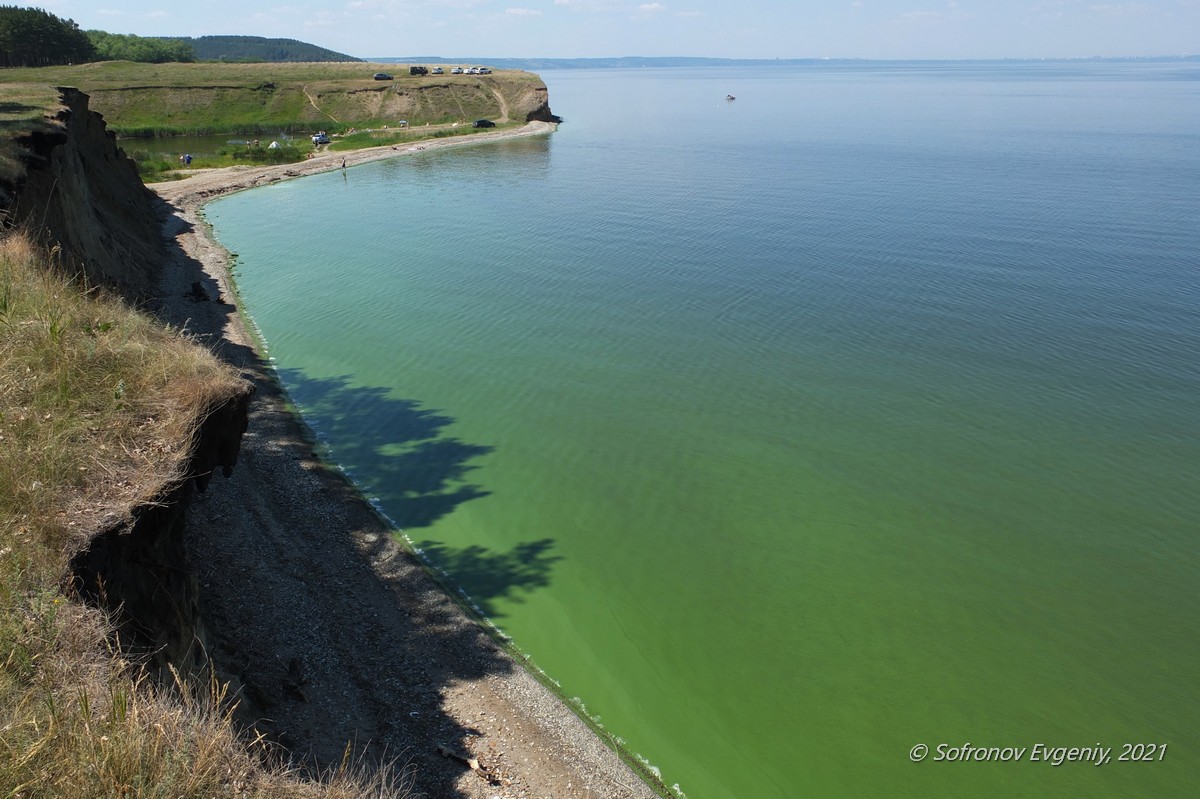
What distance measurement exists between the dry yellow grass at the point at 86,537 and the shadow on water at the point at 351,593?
2352 millimetres

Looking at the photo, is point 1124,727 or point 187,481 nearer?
point 187,481

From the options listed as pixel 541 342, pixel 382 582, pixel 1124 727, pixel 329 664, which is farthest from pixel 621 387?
pixel 1124 727

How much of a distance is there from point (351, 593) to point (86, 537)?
26.9 feet

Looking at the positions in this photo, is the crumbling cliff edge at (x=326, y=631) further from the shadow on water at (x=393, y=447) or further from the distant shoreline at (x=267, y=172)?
the distant shoreline at (x=267, y=172)

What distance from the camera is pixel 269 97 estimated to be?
114m

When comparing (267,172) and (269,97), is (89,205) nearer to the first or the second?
(267,172)

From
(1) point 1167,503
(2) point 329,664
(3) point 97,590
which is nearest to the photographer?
(3) point 97,590

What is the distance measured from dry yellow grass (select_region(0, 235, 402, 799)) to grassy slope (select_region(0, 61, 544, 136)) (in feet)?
334

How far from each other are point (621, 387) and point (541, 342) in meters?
5.65

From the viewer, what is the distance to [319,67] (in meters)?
146

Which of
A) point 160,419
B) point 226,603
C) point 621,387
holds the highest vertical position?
point 160,419

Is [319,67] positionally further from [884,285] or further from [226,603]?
[226,603]

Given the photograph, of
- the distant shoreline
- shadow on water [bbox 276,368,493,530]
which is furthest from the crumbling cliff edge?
the distant shoreline

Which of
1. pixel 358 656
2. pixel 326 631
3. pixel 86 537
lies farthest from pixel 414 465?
pixel 86 537
